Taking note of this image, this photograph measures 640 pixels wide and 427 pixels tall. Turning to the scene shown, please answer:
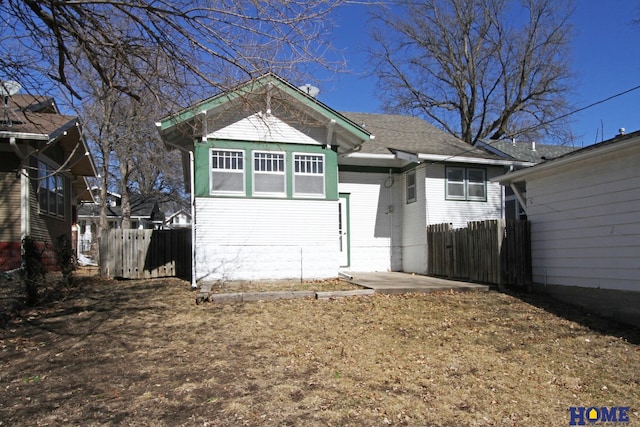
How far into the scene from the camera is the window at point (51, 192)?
14.6m

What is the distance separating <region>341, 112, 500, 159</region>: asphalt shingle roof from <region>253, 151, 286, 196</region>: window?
353 centimetres

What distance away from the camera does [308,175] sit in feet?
39.2

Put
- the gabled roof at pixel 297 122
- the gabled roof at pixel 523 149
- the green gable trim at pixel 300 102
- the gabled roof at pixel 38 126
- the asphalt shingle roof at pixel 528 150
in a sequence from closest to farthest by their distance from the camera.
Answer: the green gable trim at pixel 300 102, the gabled roof at pixel 297 122, the gabled roof at pixel 38 126, the gabled roof at pixel 523 149, the asphalt shingle roof at pixel 528 150

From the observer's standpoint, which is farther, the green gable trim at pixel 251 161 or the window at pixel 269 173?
the window at pixel 269 173

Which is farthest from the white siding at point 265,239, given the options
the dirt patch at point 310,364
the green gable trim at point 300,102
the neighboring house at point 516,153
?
the neighboring house at point 516,153

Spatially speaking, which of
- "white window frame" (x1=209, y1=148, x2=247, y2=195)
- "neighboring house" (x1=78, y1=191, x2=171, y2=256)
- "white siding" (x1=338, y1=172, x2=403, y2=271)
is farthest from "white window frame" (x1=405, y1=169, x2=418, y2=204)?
"neighboring house" (x1=78, y1=191, x2=171, y2=256)

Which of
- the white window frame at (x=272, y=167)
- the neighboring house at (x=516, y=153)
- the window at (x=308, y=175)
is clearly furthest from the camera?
the neighboring house at (x=516, y=153)

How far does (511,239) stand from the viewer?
410 inches

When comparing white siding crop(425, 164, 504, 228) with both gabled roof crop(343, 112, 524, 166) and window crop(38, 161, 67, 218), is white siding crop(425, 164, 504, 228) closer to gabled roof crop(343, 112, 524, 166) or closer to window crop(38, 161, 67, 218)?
gabled roof crop(343, 112, 524, 166)

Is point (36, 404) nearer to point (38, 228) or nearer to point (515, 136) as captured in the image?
point (38, 228)

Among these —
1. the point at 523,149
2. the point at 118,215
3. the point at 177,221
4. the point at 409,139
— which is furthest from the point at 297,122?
the point at 177,221

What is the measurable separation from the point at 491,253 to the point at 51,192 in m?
14.4

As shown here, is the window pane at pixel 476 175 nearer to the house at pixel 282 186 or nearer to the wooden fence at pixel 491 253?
the house at pixel 282 186

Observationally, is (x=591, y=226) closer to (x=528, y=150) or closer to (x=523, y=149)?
(x=523, y=149)
